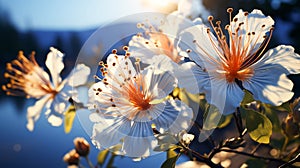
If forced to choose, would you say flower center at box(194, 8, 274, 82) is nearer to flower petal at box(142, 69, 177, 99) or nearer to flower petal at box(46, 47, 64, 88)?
flower petal at box(142, 69, 177, 99)

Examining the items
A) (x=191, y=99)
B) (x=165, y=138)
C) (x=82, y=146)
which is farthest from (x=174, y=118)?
(x=82, y=146)

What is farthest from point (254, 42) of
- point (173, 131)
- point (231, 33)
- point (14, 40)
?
point (14, 40)

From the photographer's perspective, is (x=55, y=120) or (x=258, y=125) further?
(x=55, y=120)

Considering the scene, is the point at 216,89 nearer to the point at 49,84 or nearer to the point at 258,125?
the point at 258,125

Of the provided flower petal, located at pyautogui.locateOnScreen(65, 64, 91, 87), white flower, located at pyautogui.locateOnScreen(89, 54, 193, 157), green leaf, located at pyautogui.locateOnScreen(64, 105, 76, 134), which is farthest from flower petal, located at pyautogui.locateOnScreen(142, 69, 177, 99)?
green leaf, located at pyautogui.locateOnScreen(64, 105, 76, 134)

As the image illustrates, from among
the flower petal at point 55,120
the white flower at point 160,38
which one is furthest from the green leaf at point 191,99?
the flower petal at point 55,120

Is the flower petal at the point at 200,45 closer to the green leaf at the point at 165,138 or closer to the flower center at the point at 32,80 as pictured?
the green leaf at the point at 165,138

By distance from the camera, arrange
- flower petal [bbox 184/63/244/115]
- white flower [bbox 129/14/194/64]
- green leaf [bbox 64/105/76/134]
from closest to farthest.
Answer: flower petal [bbox 184/63/244/115] → white flower [bbox 129/14/194/64] → green leaf [bbox 64/105/76/134]
